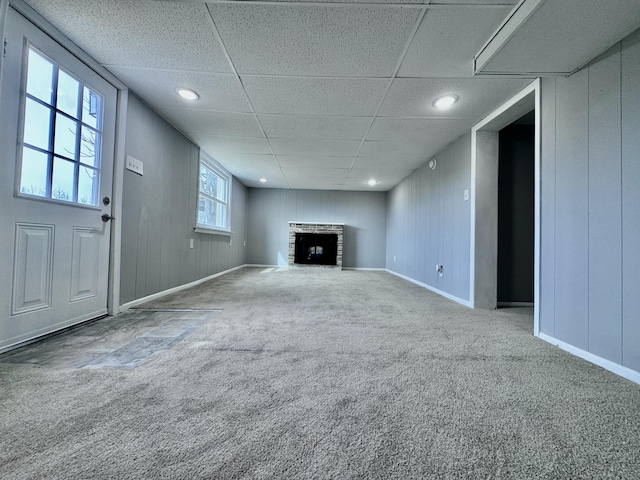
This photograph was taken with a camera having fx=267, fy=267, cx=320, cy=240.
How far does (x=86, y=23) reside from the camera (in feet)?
5.73

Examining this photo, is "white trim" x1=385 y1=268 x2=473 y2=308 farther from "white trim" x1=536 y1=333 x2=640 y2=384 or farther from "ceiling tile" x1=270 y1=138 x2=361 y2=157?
"ceiling tile" x1=270 y1=138 x2=361 y2=157

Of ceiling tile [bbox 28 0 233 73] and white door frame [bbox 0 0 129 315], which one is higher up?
ceiling tile [bbox 28 0 233 73]

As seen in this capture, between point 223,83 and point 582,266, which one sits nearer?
point 582,266

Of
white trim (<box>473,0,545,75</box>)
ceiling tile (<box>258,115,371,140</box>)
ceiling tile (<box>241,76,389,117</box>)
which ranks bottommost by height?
white trim (<box>473,0,545,75</box>)

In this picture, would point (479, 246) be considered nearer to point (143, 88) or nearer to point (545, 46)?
point (545, 46)

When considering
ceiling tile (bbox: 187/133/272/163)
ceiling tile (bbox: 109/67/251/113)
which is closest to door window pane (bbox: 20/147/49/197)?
ceiling tile (bbox: 109/67/251/113)

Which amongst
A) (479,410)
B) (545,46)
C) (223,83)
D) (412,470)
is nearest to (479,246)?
(545,46)

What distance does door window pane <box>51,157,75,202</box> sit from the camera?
191 centimetres

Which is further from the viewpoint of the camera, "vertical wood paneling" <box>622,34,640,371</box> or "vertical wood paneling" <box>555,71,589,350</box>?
"vertical wood paneling" <box>555,71,589,350</box>

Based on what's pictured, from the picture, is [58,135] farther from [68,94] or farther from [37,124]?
[68,94]

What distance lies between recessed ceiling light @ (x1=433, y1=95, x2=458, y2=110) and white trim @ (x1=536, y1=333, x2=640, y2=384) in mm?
2185

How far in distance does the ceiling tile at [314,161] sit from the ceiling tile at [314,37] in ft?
7.66

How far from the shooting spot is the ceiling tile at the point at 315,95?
2311mm

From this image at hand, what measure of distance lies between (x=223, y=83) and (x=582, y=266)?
3.11 meters
